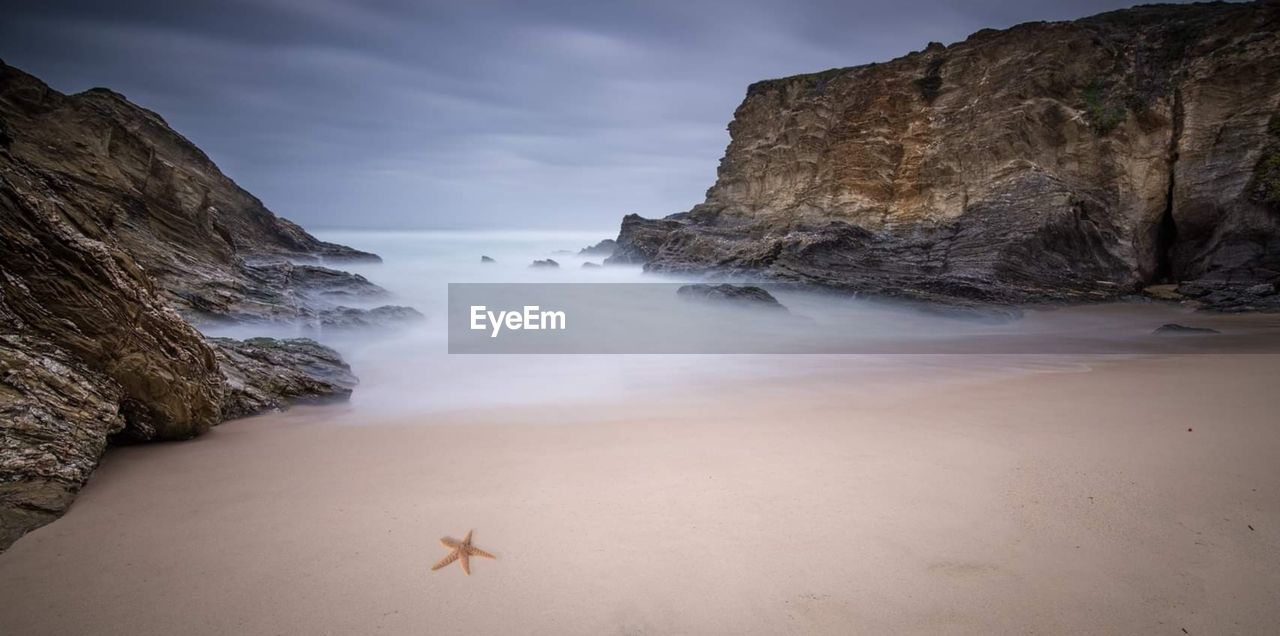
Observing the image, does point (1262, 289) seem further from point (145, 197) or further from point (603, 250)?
point (603, 250)

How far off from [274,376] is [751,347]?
7304 millimetres

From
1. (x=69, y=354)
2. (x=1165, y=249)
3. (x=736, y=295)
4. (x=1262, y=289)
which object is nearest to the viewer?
(x=69, y=354)

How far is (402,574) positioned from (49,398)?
7.05 ft

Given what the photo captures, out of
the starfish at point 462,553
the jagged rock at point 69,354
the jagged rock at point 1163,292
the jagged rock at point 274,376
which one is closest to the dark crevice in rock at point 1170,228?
the jagged rock at point 1163,292

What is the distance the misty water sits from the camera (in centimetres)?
648

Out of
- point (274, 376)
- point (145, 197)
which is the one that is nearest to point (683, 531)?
point (274, 376)

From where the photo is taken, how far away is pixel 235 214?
1797 cm

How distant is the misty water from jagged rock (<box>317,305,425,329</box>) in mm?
260

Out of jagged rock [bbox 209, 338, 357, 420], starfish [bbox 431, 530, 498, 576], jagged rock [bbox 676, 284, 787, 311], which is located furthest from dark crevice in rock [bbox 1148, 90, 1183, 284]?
starfish [bbox 431, 530, 498, 576]

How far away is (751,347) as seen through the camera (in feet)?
33.7

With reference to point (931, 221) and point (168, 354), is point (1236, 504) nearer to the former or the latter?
point (168, 354)

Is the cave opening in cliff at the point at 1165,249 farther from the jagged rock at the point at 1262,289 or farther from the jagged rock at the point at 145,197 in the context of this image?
the jagged rock at the point at 145,197

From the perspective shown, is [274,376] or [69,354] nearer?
[69,354]

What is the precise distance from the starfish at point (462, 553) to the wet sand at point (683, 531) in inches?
2.1
